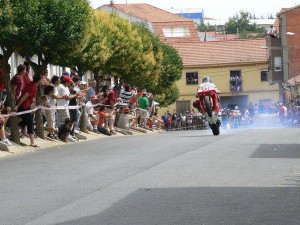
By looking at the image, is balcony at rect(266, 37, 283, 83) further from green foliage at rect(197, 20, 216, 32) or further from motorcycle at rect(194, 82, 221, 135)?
motorcycle at rect(194, 82, 221, 135)

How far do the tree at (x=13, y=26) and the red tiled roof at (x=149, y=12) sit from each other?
85618 millimetres

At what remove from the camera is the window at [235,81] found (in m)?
103

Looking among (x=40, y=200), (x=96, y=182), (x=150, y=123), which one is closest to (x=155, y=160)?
(x=96, y=182)

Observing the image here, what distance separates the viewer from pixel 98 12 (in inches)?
2039

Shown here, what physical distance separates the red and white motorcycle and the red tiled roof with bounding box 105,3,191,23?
3194 inches

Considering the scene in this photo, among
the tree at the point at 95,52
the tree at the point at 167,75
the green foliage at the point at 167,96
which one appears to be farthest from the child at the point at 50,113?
the green foliage at the point at 167,96

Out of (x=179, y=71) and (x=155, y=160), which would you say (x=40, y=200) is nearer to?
(x=155, y=160)

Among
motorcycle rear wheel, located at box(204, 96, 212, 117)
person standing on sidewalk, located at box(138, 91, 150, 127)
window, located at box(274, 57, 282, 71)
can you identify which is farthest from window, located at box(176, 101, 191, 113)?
motorcycle rear wheel, located at box(204, 96, 212, 117)

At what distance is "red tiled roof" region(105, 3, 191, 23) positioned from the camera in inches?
4562

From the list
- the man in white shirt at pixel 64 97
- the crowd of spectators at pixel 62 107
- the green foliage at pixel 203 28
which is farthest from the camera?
the green foliage at pixel 203 28

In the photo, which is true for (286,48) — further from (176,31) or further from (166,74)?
(166,74)

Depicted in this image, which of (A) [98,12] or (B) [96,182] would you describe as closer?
(B) [96,182]

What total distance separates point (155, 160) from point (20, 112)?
7.53 m

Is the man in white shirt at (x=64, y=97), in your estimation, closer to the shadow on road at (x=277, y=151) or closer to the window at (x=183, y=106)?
the shadow on road at (x=277, y=151)
